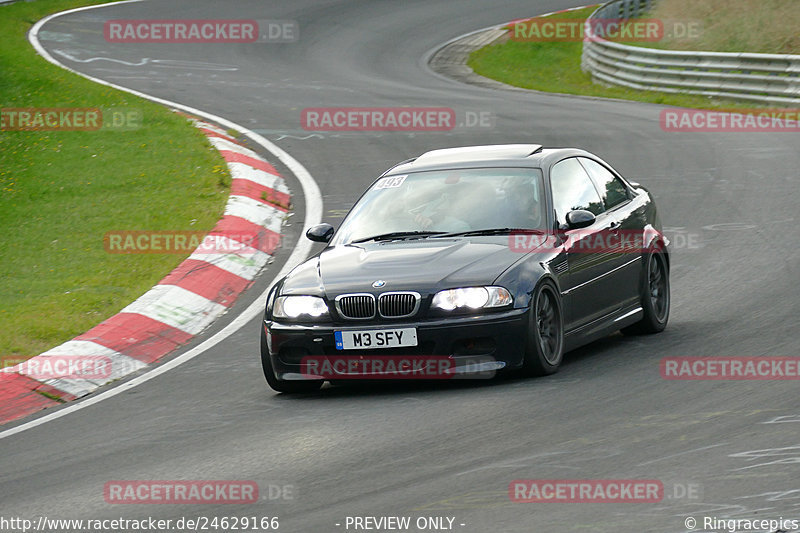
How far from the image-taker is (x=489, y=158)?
30.7ft

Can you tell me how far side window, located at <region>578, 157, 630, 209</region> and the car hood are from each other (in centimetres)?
147

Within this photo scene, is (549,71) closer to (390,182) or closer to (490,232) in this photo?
(390,182)

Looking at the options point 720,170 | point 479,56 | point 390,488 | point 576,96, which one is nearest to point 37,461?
point 390,488

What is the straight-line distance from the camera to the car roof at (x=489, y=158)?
9.22m

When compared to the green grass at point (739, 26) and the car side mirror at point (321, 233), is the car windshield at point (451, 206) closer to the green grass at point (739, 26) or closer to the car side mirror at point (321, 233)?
the car side mirror at point (321, 233)

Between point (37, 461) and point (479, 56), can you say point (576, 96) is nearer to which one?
point (479, 56)

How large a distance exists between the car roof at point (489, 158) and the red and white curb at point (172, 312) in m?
2.37

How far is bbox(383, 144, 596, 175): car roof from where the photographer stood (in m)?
9.22

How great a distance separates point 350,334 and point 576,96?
18802mm

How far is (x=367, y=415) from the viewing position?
7500 mm

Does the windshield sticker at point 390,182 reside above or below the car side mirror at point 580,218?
above

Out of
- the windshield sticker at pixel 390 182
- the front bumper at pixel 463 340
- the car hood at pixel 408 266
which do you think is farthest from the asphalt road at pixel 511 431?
the windshield sticker at pixel 390 182

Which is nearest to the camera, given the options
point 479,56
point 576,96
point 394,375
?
point 394,375

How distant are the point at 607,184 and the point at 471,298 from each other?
8.00ft
